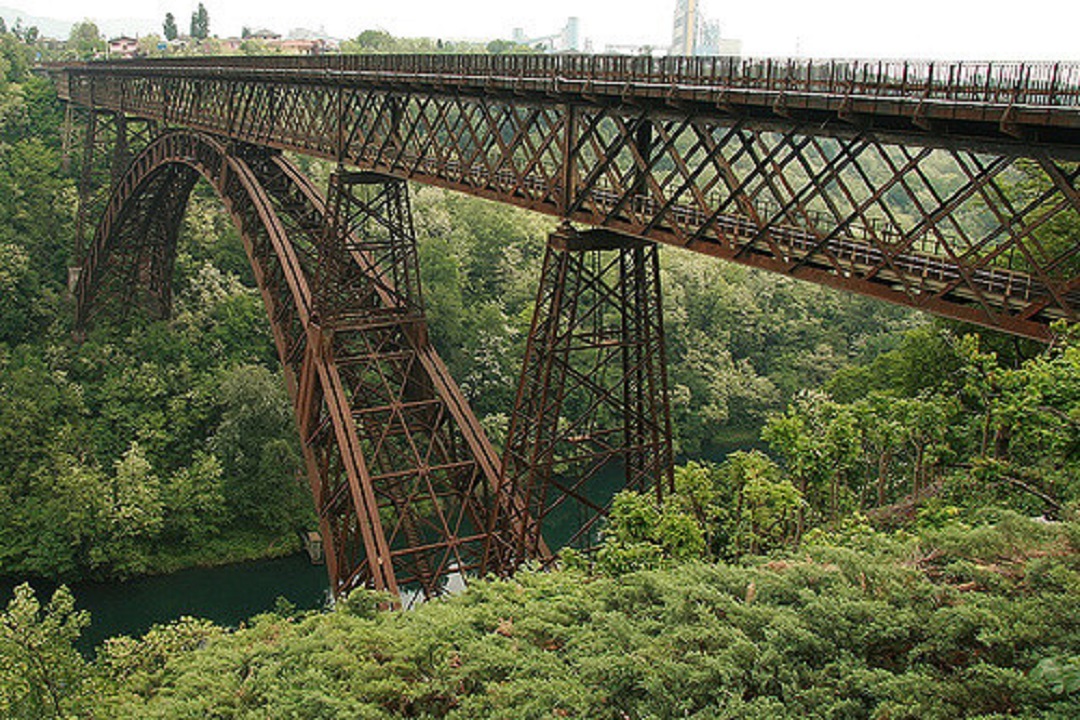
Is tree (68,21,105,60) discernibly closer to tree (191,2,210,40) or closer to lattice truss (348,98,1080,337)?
tree (191,2,210,40)

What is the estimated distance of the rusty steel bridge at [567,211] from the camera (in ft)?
35.4

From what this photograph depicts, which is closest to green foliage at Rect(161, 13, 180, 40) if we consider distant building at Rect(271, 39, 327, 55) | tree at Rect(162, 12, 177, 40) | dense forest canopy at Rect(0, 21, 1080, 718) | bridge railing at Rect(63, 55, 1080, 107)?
tree at Rect(162, 12, 177, 40)

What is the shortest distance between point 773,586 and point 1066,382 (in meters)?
4.66

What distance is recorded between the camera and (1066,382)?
39.8 ft

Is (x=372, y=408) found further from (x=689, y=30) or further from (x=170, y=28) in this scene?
(x=170, y=28)

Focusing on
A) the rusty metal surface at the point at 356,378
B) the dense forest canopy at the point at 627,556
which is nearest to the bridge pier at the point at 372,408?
the rusty metal surface at the point at 356,378

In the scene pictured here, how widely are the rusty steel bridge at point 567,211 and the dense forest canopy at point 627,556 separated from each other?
6.12 feet

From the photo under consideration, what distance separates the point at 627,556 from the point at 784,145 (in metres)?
6.14

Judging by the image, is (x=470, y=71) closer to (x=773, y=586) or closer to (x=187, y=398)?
(x=773, y=586)

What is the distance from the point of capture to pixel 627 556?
1405 centimetres

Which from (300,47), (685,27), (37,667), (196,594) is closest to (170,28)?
(300,47)

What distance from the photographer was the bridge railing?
988 centimetres

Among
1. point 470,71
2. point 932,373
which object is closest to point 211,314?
point 470,71

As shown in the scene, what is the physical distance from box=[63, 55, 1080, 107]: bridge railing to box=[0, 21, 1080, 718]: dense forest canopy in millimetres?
3235
